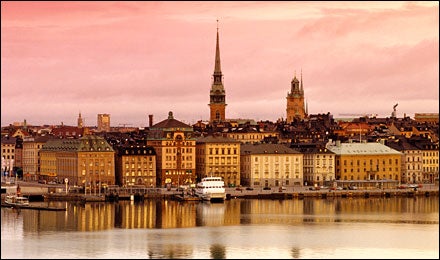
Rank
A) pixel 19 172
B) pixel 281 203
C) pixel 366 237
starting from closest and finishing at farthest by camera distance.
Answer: pixel 366 237, pixel 281 203, pixel 19 172

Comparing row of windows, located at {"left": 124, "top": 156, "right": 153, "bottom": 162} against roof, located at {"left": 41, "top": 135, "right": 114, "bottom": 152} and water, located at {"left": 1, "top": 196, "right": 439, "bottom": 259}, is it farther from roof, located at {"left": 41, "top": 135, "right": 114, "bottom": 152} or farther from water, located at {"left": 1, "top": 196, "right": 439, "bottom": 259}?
water, located at {"left": 1, "top": 196, "right": 439, "bottom": 259}

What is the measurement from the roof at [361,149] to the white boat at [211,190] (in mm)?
6551

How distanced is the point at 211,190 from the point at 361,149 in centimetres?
771

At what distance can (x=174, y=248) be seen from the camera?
25.5 metres

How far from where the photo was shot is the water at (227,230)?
24.8 m

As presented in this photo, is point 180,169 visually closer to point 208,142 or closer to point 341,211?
point 208,142

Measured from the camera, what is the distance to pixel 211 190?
39.4 meters

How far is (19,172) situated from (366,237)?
24565 millimetres

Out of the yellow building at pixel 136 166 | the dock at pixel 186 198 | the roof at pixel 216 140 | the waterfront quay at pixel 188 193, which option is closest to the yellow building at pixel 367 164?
the waterfront quay at pixel 188 193

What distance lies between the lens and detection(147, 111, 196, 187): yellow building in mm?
44250

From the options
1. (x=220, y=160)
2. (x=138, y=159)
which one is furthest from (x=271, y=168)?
(x=138, y=159)

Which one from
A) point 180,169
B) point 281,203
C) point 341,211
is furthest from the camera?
point 180,169

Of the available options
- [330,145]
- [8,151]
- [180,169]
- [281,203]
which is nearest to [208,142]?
[180,169]

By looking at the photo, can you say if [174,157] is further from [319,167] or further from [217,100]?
[217,100]
